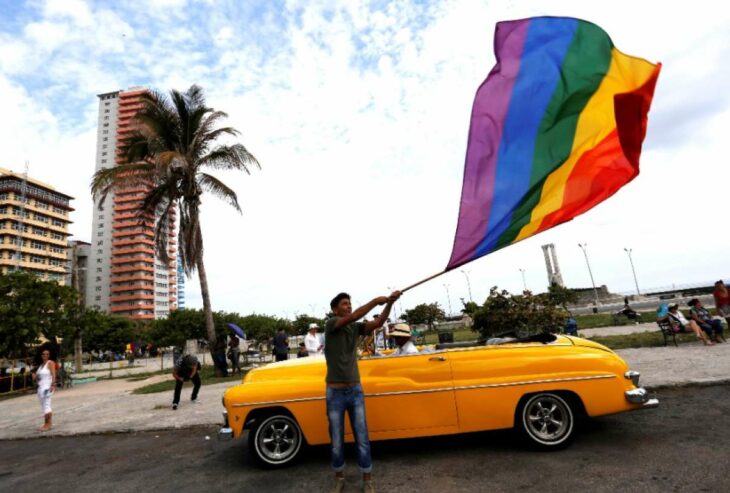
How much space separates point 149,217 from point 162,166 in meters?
3.32

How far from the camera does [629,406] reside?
475 centimetres

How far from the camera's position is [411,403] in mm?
4801

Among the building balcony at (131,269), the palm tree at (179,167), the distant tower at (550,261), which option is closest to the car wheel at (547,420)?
the palm tree at (179,167)

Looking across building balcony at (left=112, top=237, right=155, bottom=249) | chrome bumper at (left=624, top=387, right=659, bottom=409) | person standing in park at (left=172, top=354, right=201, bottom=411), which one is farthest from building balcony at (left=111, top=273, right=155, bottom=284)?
chrome bumper at (left=624, top=387, right=659, bottom=409)

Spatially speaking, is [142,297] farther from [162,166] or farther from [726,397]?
[726,397]

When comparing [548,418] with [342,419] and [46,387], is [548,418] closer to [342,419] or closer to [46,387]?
[342,419]

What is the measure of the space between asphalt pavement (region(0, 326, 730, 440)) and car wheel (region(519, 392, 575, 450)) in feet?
11.6

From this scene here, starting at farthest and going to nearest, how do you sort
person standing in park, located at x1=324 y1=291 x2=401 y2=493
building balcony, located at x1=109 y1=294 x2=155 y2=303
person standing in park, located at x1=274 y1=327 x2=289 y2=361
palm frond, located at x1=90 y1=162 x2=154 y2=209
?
building balcony, located at x1=109 y1=294 x2=155 y2=303 < palm frond, located at x1=90 y1=162 x2=154 y2=209 < person standing in park, located at x1=274 y1=327 x2=289 y2=361 < person standing in park, located at x1=324 y1=291 x2=401 y2=493

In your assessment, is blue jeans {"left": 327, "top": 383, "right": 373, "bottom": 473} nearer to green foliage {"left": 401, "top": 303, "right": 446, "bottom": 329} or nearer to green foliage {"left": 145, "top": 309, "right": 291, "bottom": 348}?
green foliage {"left": 401, "top": 303, "right": 446, "bottom": 329}

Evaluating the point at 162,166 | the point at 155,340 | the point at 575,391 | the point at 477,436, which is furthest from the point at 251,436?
the point at 155,340

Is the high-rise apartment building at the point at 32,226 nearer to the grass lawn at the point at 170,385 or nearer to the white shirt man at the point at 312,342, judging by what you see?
the grass lawn at the point at 170,385

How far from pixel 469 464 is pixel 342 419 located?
4.98ft

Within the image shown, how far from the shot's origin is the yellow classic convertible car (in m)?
4.77

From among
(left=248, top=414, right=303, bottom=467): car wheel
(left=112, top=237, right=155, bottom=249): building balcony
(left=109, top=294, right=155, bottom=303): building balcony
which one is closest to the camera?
(left=248, top=414, right=303, bottom=467): car wheel
